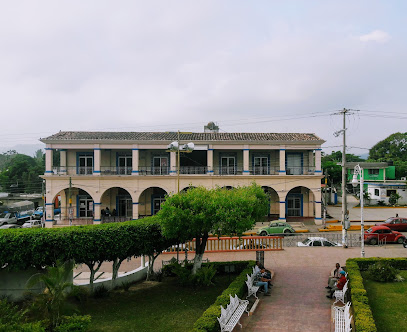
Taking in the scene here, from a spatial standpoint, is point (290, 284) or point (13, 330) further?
point (290, 284)

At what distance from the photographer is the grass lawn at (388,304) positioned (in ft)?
30.6

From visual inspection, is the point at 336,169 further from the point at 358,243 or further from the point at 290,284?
the point at 290,284

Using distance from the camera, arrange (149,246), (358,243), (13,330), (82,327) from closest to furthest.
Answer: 1. (13,330)
2. (82,327)
3. (149,246)
4. (358,243)

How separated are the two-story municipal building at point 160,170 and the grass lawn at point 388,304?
18354 millimetres

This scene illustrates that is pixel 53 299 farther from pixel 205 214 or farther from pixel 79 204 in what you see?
pixel 79 204

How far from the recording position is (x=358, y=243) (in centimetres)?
2105

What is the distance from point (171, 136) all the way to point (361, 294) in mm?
25334

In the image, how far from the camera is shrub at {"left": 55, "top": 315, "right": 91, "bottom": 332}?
355 inches

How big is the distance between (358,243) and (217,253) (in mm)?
9060

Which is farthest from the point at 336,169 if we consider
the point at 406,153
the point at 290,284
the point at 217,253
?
the point at 290,284

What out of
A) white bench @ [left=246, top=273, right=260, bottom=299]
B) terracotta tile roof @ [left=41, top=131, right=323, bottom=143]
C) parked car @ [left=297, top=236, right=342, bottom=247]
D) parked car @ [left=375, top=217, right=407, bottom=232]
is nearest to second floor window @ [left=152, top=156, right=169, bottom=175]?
terracotta tile roof @ [left=41, top=131, right=323, bottom=143]

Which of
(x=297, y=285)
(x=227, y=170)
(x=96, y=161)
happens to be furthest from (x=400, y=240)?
(x=96, y=161)

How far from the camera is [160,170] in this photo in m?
32.7

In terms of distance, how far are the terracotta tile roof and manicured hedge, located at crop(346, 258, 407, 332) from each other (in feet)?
57.7
